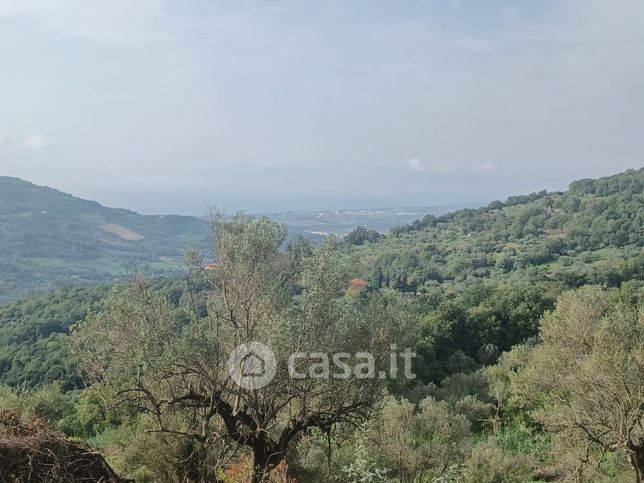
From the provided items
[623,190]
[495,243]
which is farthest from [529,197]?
[495,243]

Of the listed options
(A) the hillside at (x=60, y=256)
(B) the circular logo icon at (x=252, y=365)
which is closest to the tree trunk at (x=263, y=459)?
(B) the circular logo icon at (x=252, y=365)

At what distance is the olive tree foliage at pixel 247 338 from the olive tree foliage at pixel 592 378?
678 cm

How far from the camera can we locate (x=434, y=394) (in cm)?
3566

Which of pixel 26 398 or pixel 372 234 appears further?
pixel 372 234

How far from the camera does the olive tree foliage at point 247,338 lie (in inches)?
448

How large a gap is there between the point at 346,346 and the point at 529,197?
151 metres

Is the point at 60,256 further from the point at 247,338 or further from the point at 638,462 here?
the point at 638,462

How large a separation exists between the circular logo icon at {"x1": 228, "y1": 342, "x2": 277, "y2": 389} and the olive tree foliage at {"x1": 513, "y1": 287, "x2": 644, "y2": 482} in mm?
9464

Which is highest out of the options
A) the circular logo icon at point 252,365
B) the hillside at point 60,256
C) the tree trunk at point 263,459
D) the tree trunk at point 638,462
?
the circular logo icon at point 252,365

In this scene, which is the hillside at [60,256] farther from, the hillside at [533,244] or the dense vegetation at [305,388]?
the dense vegetation at [305,388]

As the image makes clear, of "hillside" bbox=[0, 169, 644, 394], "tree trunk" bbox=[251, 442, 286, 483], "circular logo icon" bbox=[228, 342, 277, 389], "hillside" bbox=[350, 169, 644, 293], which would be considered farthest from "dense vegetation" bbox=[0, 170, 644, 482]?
"hillside" bbox=[350, 169, 644, 293]

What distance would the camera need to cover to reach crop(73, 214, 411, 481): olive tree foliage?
1139cm

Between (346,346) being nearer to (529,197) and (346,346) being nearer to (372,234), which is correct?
(372,234)

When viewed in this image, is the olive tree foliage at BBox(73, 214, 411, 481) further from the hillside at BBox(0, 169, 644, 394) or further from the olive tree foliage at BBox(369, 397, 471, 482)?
the olive tree foliage at BBox(369, 397, 471, 482)
